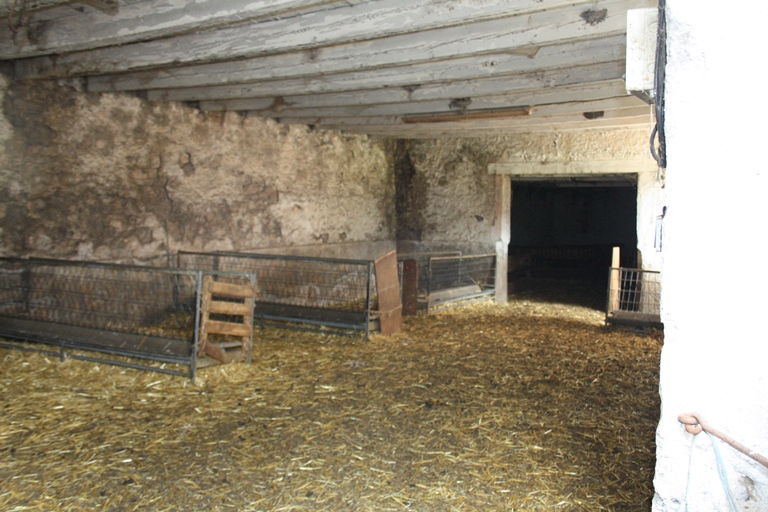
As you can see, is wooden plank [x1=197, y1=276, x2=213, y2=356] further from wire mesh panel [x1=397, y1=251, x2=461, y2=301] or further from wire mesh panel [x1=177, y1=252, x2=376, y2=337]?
wire mesh panel [x1=397, y1=251, x2=461, y2=301]

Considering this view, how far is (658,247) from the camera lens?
73.0 inches

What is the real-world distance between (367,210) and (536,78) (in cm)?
476

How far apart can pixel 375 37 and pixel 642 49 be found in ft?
6.94

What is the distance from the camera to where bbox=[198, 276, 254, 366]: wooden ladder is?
173 inches

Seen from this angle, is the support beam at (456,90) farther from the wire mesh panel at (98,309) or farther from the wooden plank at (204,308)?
the wooden plank at (204,308)

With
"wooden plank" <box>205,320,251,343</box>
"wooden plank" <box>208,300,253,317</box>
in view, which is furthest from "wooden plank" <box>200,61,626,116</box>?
"wooden plank" <box>205,320,251,343</box>

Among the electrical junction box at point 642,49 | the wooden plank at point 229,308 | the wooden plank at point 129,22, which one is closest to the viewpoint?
the electrical junction box at point 642,49

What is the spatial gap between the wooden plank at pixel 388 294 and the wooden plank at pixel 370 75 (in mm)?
1913

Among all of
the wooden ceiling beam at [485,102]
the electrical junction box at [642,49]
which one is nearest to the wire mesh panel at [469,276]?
the wooden ceiling beam at [485,102]

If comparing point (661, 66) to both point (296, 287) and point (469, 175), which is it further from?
point (469, 175)

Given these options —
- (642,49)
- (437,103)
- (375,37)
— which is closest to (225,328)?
(375,37)

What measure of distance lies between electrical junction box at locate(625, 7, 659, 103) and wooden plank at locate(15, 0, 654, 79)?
52.7 inches

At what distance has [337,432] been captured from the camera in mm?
3498

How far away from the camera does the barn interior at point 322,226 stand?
2.82m
